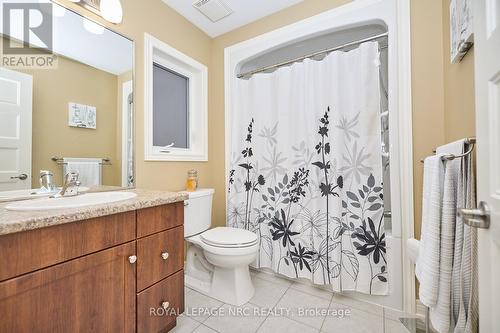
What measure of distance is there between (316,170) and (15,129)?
5.73 feet

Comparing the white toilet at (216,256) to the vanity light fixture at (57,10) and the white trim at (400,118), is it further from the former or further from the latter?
the vanity light fixture at (57,10)

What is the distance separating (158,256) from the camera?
43.4 inches

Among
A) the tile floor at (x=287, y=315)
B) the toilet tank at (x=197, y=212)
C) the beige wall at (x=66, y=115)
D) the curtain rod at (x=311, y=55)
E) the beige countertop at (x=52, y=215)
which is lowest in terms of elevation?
the tile floor at (x=287, y=315)

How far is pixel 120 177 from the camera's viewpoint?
147cm

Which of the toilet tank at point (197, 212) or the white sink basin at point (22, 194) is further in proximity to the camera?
the toilet tank at point (197, 212)

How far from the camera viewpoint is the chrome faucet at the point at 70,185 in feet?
3.76

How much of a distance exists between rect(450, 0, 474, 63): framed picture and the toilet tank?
5.73 ft

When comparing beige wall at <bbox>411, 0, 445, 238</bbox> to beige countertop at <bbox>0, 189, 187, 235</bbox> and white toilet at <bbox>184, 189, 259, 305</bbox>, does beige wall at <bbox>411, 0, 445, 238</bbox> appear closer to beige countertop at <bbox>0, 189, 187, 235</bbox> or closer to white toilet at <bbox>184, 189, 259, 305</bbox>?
white toilet at <bbox>184, 189, 259, 305</bbox>

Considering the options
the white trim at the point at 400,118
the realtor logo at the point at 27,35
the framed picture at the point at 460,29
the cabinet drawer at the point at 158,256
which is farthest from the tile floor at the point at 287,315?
the realtor logo at the point at 27,35

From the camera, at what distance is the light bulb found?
133cm

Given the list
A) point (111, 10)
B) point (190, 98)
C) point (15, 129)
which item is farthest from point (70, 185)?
point (190, 98)

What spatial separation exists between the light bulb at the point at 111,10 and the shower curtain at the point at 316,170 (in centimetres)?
98

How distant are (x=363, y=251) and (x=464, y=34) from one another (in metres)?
1.27

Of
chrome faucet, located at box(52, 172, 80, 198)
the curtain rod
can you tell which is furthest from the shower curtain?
chrome faucet, located at box(52, 172, 80, 198)
